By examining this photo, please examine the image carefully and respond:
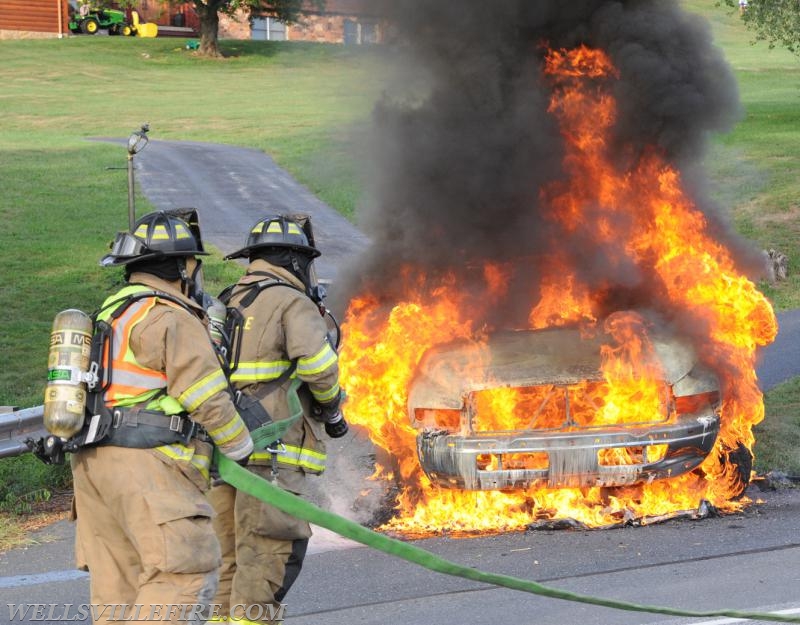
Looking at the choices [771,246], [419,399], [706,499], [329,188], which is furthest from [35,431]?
[329,188]

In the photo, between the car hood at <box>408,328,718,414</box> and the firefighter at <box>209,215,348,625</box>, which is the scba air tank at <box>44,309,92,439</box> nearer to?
the firefighter at <box>209,215,348,625</box>

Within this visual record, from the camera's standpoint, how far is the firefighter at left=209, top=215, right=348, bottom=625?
16.7 feet

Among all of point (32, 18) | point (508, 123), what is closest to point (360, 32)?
point (508, 123)

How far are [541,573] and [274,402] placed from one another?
5.51 ft

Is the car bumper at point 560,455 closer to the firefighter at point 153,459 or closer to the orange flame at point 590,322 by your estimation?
the orange flame at point 590,322

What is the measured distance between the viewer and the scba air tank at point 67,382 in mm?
4262

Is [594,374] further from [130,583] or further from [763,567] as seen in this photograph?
[130,583]

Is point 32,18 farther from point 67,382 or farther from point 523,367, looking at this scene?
point 67,382

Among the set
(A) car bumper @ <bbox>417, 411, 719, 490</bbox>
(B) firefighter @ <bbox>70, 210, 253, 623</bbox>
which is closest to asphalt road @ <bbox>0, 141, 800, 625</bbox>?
(A) car bumper @ <bbox>417, 411, 719, 490</bbox>

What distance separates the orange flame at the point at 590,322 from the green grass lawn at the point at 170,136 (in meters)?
1.49

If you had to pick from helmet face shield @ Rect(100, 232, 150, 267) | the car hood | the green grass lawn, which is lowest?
the green grass lawn

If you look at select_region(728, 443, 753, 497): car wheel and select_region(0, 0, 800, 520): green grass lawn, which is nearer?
select_region(728, 443, 753, 497): car wheel

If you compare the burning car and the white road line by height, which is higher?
the burning car

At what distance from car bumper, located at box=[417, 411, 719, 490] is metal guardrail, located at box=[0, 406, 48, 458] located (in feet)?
7.78
